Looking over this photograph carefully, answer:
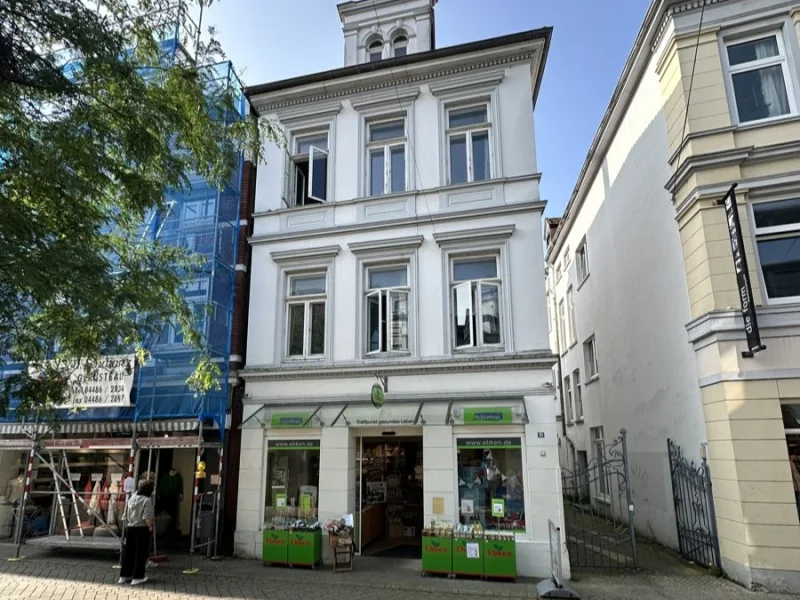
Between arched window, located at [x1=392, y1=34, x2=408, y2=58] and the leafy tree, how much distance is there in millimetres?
7911

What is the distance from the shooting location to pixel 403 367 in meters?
11.3

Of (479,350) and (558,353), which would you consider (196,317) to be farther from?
(558,353)

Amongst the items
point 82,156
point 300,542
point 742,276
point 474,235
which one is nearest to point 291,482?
point 300,542

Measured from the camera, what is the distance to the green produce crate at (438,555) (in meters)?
9.66

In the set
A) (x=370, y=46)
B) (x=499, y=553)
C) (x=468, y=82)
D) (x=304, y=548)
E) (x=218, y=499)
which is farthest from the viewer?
(x=370, y=46)

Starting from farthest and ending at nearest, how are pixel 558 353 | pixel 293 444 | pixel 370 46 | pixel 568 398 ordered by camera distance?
1. pixel 558 353
2. pixel 568 398
3. pixel 370 46
4. pixel 293 444

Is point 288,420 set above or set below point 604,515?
above

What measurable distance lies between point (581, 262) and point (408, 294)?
35.7ft

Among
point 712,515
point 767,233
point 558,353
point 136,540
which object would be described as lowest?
point 136,540

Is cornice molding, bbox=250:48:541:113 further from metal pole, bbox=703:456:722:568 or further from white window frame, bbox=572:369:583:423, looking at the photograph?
white window frame, bbox=572:369:583:423

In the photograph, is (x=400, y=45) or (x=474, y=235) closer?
(x=474, y=235)

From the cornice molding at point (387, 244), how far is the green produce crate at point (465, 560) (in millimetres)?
6256

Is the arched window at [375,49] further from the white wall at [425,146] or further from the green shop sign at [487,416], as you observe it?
the green shop sign at [487,416]

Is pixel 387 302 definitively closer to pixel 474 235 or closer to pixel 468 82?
pixel 474 235
